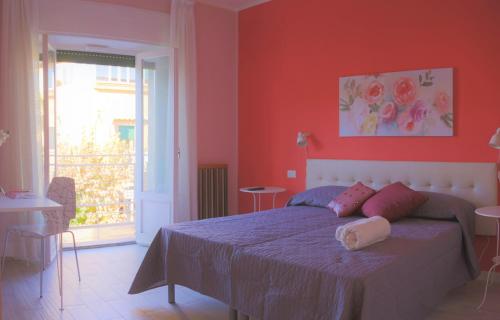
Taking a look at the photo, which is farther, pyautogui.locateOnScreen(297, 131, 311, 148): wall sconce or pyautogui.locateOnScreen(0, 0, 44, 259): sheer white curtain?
pyautogui.locateOnScreen(297, 131, 311, 148): wall sconce

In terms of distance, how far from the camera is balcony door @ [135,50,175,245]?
5.19 metres

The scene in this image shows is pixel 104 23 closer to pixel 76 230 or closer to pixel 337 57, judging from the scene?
pixel 337 57

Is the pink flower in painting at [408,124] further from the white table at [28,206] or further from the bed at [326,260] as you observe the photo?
the white table at [28,206]

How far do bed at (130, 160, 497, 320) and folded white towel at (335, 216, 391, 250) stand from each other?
5 centimetres

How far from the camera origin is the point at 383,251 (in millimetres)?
2633

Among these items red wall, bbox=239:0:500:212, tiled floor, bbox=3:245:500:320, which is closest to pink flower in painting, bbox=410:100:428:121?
red wall, bbox=239:0:500:212

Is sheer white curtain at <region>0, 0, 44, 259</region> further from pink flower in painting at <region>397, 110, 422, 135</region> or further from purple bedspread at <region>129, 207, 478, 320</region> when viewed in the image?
pink flower in painting at <region>397, 110, 422, 135</region>

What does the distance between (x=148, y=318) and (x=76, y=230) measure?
11.9ft

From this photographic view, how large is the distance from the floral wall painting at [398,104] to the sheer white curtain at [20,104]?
3.11 m

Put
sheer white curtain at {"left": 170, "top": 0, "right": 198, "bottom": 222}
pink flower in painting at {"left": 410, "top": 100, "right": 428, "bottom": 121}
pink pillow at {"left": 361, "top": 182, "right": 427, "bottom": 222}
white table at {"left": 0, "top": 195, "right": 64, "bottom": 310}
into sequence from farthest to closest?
sheer white curtain at {"left": 170, "top": 0, "right": 198, "bottom": 222} → pink flower in painting at {"left": 410, "top": 100, "right": 428, "bottom": 121} → pink pillow at {"left": 361, "top": 182, "right": 427, "bottom": 222} → white table at {"left": 0, "top": 195, "right": 64, "bottom": 310}

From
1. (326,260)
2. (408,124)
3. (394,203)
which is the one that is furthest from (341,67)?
(326,260)

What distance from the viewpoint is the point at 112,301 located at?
3.36 metres

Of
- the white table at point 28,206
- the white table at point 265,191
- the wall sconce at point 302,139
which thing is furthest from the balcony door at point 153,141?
the white table at point 28,206

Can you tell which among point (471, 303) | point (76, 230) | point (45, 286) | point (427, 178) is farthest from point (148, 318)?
point (76, 230)
